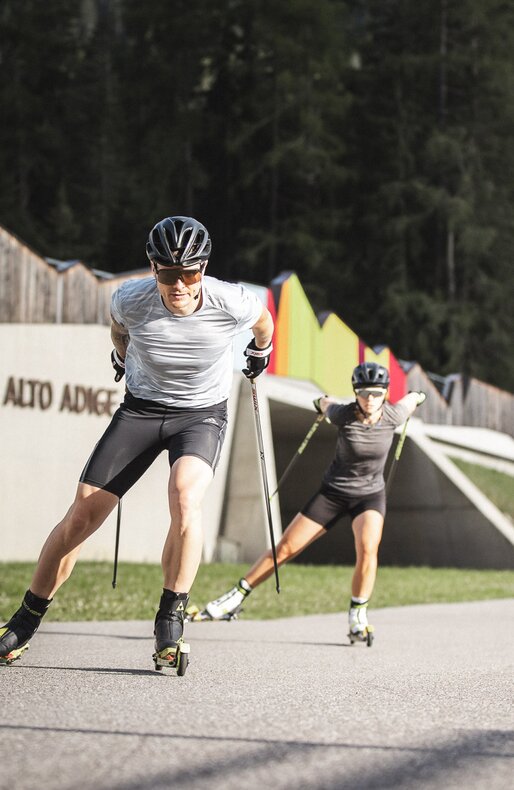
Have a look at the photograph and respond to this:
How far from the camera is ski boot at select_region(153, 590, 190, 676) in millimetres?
5453

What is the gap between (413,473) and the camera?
24734 millimetres

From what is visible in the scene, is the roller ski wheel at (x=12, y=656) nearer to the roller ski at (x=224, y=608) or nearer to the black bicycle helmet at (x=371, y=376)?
the roller ski at (x=224, y=608)

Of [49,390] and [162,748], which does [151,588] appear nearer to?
[49,390]

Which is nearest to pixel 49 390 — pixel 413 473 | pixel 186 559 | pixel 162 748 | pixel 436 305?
pixel 413 473

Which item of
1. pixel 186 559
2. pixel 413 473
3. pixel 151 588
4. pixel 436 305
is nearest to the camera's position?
pixel 186 559

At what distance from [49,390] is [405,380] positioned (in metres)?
15.4

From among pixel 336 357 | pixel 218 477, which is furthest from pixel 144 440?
pixel 336 357

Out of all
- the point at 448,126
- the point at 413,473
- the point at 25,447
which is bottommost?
the point at 413,473

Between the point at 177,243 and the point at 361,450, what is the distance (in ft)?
12.0

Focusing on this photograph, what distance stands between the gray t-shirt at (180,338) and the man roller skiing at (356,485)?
2.94 metres

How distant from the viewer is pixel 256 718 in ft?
14.1

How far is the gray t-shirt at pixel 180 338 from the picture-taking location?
18.6 ft

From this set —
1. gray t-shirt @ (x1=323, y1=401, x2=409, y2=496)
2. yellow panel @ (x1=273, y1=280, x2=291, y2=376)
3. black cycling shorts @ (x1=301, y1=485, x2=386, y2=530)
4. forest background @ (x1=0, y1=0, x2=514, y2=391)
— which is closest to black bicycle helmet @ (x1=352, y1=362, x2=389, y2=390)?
gray t-shirt @ (x1=323, y1=401, x2=409, y2=496)

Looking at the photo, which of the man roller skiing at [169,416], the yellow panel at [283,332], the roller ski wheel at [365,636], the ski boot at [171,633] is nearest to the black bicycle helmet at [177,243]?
the man roller skiing at [169,416]
